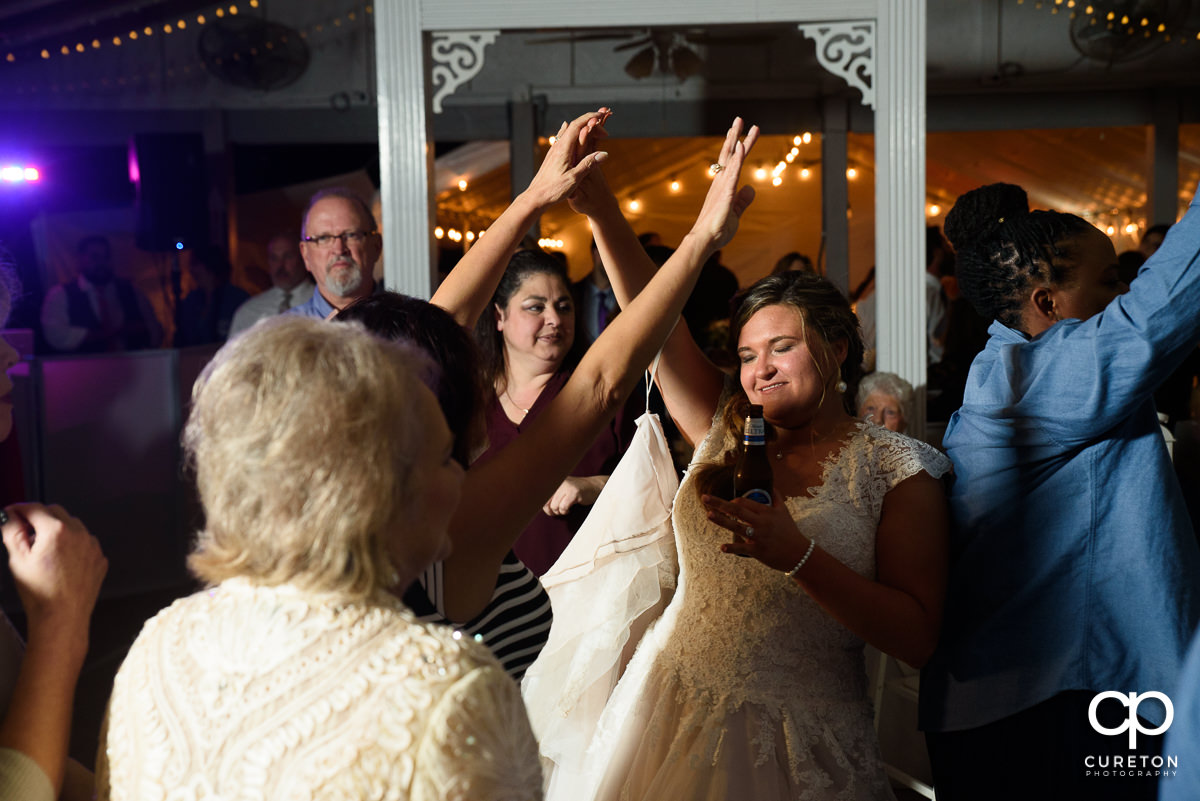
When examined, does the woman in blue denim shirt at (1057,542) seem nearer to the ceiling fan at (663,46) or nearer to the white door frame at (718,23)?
the white door frame at (718,23)

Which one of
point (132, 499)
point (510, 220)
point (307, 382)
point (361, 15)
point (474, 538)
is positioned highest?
point (361, 15)

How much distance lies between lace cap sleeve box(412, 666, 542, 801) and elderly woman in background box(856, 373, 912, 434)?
273 centimetres

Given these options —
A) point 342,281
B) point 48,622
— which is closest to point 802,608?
point 48,622

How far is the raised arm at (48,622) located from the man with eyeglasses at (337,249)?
223cm

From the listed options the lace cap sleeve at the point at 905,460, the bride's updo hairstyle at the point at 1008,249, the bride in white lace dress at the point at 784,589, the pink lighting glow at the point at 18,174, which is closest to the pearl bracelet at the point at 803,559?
the bride in white lace dress at the point at 784,589

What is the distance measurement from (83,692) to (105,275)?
4.13 metres

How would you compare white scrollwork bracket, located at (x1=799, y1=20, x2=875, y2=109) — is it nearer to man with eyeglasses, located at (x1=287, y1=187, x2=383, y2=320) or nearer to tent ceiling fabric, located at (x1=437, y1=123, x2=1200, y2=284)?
man with eyeglasses, located at (x1=287, y1=187, x2=383, y2=320)

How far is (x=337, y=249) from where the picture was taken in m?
3.33

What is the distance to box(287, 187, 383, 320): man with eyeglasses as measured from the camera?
332 centimetres

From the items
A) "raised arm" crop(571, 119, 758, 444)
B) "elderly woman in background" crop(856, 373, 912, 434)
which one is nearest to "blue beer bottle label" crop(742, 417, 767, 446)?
"raised arm" crop(571, 119, 758, 444)

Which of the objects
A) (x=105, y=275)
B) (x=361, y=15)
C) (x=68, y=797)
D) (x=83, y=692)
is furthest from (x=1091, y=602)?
(x=361, y=15)

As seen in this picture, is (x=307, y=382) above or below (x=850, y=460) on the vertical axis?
above

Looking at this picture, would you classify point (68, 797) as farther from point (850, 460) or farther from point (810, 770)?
point (850, 460)

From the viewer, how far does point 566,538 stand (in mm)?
2619
